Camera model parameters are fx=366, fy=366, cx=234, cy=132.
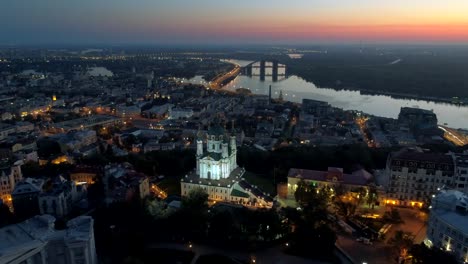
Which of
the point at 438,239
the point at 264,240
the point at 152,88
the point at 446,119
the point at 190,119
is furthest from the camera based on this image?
the point at 152,88

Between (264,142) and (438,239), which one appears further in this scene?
(264,142)

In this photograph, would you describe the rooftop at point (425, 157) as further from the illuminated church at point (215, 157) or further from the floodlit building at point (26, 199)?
the floodlit building at point (26, 199)

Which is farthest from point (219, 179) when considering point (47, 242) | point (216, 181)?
point (47, 242)

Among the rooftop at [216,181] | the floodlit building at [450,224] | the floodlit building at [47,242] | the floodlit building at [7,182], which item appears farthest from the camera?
the floodlit building at [7,182]

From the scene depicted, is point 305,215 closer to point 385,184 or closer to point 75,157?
point 385,184

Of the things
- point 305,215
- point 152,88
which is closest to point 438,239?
point 305,215

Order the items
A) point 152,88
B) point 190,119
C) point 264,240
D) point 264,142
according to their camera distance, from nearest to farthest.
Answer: point 264,240, point 264,142, point 190,119, point 152,88

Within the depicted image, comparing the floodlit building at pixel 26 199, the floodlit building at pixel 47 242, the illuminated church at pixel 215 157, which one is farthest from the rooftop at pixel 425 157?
the floodlit building at pixel 26 199
